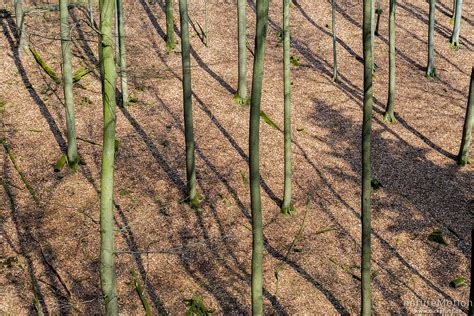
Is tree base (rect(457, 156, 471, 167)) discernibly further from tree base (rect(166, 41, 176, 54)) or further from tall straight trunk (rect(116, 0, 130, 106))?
tree base (rect(166, 41, 176, 54))

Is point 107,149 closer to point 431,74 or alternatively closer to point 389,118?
point 389,118

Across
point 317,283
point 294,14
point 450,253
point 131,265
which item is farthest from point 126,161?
point 294,14

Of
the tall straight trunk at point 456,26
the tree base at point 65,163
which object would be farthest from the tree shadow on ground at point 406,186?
the tall straight trunk at point 456,26

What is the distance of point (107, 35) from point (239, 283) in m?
6.86

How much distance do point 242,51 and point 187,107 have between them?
5.45 metres

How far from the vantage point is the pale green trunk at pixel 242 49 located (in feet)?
58.0

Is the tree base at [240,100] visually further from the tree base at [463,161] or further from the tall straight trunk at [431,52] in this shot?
the tall straight trunk at [431,52]

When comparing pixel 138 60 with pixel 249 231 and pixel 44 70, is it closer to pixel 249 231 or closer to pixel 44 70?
pixel 44 70

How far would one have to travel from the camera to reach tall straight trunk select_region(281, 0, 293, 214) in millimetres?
12852

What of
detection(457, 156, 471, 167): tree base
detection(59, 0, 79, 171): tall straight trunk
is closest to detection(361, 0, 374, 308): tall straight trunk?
detection(457, 156, 471, 167): tree base

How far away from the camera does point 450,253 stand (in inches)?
519

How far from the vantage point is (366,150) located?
912 centimetres

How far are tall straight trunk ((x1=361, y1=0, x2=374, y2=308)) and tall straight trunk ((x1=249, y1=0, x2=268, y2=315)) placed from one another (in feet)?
6.04

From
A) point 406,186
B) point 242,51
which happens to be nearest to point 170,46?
point 242,51
